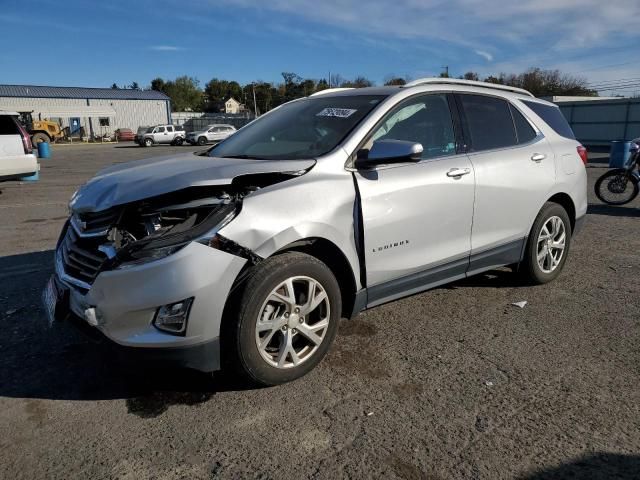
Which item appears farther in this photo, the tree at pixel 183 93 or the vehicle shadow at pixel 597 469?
the tree at pixel 183 93

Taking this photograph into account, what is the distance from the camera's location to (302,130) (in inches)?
148

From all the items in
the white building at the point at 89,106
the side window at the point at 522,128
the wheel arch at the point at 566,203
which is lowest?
the wheel arch at the point at 566,203

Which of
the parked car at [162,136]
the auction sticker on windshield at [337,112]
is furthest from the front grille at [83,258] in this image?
the parked car at [162,136]

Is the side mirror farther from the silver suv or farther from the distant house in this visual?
the distant house

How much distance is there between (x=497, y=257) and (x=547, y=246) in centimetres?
77

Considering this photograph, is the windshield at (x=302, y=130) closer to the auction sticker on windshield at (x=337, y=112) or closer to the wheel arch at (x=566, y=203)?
the auction sticker on windshield at (x=337, y=112)

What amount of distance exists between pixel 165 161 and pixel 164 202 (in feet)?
2.99

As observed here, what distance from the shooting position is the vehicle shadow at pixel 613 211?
8355 millimetres

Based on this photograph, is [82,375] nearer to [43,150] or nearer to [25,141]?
[25,141]

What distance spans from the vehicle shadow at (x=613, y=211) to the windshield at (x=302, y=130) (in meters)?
6.52

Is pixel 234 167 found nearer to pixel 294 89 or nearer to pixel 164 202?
pixel 164 202

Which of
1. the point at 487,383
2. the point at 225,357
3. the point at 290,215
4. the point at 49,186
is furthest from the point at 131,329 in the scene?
the point at 49,186

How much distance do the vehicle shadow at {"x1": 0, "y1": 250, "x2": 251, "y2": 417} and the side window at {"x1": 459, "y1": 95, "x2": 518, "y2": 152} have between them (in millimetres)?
2653

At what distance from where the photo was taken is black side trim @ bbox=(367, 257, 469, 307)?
341 centimetres
